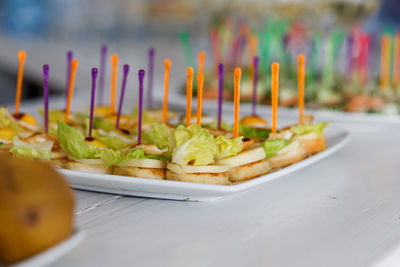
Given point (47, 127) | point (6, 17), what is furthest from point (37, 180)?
point (6, 17)

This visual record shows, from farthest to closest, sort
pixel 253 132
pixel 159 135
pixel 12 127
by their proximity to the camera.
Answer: pixel 253 132
pixel 12 127
pixel 159 135

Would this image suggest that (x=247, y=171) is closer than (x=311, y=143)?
Yes

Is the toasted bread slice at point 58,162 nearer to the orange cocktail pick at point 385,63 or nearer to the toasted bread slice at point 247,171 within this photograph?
the toasted bread slice at point 247,171

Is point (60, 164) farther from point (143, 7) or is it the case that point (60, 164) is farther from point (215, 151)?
point (143, 7)

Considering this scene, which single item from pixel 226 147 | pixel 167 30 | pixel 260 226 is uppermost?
pixel 167 30

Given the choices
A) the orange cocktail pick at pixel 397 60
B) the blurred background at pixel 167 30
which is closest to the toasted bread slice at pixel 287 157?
the blurred background at pixel 167 30

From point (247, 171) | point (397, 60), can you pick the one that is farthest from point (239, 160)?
point (397, 60)

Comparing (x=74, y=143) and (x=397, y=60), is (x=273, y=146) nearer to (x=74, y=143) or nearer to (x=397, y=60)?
(x=74, y=143)
